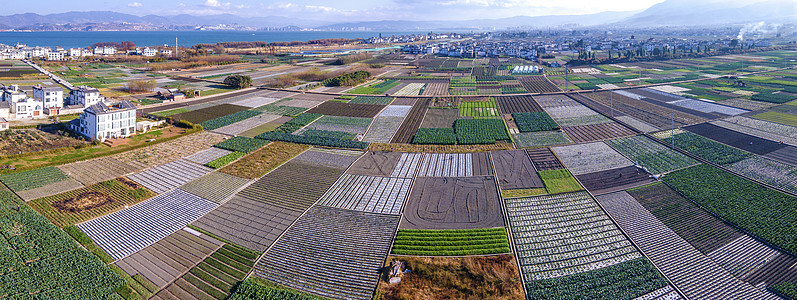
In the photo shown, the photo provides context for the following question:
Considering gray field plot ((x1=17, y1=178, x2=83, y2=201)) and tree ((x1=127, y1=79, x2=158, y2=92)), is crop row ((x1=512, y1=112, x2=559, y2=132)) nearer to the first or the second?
gray field plot ((x1=17, y1=178, x2=83, y2=201))

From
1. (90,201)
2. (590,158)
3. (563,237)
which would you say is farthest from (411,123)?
(90,201)

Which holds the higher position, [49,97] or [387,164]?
[49,97]

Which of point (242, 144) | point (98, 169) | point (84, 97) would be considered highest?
point (84, 97)

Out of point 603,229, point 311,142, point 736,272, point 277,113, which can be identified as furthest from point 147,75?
point 736,272

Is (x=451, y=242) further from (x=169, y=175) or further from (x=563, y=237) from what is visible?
(x=169, y=175)

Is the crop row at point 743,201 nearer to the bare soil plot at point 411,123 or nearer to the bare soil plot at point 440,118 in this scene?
the bare soil plot at point 440,118
